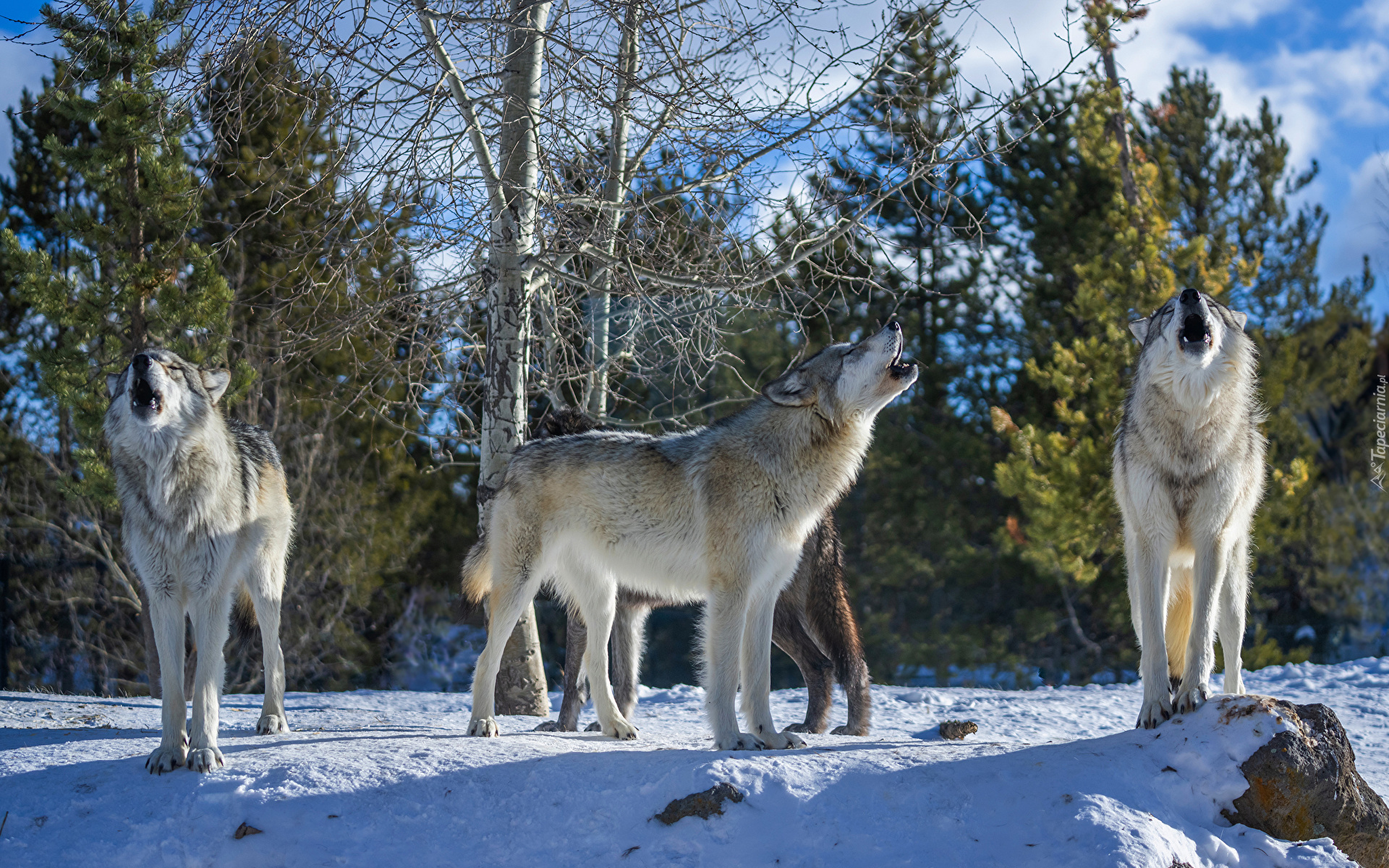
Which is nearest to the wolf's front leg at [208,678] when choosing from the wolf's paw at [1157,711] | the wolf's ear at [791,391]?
the wolf's ear at [791,391]

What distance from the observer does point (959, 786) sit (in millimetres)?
4312

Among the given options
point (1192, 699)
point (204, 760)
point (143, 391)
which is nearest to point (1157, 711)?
point (1192, 699)

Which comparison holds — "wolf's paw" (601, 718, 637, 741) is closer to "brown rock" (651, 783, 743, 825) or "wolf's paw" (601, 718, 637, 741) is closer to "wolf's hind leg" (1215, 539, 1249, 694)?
"brown rock" (651, 783, 743, 825)

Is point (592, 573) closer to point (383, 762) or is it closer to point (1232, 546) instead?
point (383, 762)

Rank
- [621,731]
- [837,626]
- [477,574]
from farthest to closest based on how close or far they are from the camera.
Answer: [837,626] → [477,574] → [621,731]

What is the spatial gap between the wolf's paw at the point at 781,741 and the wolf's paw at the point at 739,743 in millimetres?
38

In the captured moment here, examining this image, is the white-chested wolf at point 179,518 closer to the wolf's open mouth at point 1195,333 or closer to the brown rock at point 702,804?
the brown rock at point 702,804

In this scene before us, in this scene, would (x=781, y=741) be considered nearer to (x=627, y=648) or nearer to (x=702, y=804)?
(x=702, y=804)

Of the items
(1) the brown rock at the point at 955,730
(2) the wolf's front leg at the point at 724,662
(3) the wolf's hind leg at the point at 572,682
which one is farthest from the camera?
(1) the brown rock at the point at 955,730

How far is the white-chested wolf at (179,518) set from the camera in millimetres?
4699

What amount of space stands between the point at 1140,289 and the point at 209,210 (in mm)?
14223

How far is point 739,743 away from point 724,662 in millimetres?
373

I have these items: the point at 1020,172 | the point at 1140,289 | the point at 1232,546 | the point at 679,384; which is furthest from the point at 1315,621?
the point at 1232,546

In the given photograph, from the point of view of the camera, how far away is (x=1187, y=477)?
467cm
